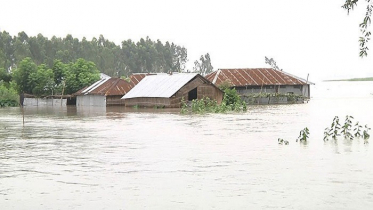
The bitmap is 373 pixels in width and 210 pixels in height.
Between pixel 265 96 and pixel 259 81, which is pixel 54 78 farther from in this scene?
pixel 265 96

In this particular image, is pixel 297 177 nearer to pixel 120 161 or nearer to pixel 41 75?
pixel 120 161

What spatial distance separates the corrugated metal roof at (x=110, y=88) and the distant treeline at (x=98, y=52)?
5778 cm

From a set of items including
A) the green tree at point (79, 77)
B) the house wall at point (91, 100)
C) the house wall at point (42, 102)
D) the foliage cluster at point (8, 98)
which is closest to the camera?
the house wall at point (91, 100)

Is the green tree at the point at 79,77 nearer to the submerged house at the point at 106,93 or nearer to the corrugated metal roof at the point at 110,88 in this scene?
the submerged house at the point at 106,93

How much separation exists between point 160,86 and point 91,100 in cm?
1207

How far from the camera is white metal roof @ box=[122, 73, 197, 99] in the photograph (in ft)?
171

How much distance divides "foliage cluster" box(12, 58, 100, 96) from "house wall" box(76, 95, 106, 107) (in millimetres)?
4627

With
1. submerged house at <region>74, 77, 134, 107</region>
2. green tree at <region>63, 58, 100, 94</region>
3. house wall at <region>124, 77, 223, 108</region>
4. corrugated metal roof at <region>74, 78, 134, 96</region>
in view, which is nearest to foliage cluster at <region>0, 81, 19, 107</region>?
green tree at <region>63, 58, 100, 94</region>

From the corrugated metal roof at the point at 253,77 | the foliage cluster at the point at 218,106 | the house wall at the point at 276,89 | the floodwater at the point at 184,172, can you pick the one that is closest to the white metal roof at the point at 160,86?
the foliage cluster at the point at 218,106

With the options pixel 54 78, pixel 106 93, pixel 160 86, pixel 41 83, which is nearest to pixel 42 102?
pixel 41 83

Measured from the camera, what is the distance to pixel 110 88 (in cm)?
6125

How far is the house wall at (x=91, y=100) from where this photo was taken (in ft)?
202

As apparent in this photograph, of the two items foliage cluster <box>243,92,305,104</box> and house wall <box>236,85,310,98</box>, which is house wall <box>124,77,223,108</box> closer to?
foliage cluster <box>243,92,305,104</box>

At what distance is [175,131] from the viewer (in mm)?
27766
